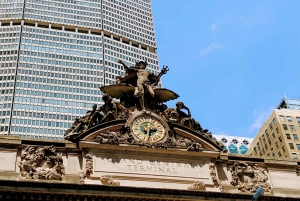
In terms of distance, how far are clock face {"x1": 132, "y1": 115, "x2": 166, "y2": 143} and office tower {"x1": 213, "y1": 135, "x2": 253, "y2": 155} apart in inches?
3120

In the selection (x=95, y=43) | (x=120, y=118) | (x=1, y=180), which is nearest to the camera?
(x=1, y=180)

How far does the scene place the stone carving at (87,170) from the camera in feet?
101

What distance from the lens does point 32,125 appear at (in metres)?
108

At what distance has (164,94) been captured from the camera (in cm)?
3722

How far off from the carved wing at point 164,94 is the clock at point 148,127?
89.9 inches

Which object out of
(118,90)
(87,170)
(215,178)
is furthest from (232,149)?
(87,170)

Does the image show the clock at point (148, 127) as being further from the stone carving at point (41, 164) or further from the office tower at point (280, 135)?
the office tower at point (280, 135)

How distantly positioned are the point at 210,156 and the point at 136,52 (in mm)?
99347

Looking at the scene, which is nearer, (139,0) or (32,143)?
(32,143)

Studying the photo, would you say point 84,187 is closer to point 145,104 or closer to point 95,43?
point 145,104

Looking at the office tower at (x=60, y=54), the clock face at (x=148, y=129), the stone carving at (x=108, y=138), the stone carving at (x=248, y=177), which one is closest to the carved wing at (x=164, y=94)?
the clock face at (x=148, y=129)

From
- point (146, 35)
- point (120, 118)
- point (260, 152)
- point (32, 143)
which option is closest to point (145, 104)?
point (120, 118)

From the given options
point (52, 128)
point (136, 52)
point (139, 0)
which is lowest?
point (52, 128)

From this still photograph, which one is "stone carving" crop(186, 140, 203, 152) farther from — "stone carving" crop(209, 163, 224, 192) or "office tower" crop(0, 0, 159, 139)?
"office tower" crop(0, 0, 159, 139)
